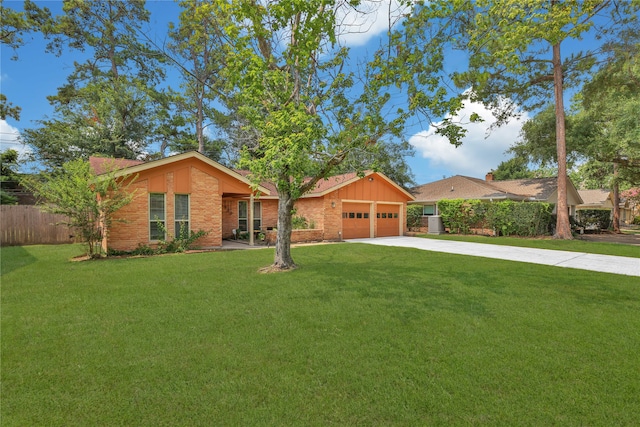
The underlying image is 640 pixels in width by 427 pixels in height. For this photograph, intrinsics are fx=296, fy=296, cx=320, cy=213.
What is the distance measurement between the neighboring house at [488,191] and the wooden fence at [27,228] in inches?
853

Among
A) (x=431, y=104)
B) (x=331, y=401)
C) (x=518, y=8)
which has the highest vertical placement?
(x=518, y=8)

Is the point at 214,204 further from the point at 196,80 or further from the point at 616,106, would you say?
the point at 616,106

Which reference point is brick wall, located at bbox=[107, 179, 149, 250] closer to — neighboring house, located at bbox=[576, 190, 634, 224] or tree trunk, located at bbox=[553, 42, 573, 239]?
tree trunk, located at bbox=[553, 42, 573, 239]

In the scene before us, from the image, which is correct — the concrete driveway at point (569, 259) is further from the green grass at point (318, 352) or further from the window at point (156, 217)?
the window at point (156, 217)

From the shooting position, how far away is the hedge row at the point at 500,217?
57.0ft

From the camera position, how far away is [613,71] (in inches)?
626

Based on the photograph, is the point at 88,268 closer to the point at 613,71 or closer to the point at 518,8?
the point at 518,8

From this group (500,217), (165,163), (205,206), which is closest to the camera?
(165,163)

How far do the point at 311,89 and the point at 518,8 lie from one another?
595cm

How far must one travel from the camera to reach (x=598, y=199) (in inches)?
1455

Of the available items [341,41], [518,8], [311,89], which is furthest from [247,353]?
[518,8]

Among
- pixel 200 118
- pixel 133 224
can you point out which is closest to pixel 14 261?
pixel 133 224

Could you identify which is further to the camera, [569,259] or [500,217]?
[500,217]

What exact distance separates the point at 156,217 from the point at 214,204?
92.6 inches
